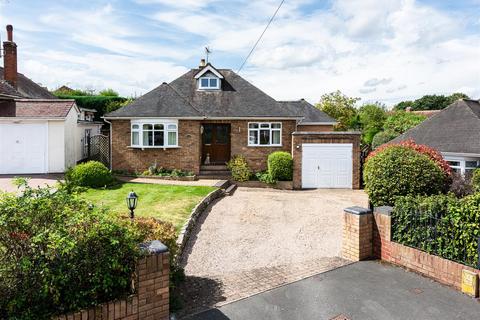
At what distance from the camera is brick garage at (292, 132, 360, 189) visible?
720 inches

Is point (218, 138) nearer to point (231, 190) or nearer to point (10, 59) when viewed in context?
point (231, 190)

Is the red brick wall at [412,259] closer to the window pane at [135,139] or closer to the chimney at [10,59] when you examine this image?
the window pane at [135,139]

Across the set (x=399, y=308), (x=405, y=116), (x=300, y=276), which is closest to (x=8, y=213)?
(x=300, y=276)

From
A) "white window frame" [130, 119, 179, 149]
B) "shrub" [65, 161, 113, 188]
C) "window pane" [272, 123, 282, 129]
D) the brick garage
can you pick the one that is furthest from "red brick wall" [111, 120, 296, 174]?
the brick garage

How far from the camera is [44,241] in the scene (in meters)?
4.15

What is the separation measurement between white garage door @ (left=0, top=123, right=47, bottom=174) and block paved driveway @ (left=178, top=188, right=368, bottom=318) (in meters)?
10.2

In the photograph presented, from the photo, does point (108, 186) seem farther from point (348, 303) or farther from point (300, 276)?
point (348, 303)

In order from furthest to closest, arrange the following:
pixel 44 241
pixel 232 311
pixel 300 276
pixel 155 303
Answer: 1. pixel 300 276
2. pixel 232 311
3. pixel 155 303
4. pixel 44 241

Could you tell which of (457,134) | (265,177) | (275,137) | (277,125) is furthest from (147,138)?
(457,134)

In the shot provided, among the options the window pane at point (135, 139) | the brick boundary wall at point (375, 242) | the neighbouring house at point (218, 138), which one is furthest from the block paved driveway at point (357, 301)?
the window pane at point (135, 139)

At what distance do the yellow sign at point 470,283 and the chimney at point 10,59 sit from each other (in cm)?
2778

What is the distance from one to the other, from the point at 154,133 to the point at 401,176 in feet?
44.5

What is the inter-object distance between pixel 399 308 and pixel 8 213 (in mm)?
5614

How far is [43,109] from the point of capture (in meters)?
18.4
